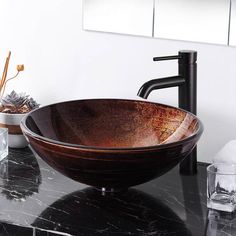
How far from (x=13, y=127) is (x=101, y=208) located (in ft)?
1.53

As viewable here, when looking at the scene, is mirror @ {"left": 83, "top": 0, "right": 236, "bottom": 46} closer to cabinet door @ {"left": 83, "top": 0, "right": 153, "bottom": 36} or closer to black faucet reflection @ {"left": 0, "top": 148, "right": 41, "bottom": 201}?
cabinet door @ {"left": 83, "top": 0, "right": 153, "bottom": 36}

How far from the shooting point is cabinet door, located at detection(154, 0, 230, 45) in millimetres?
1741

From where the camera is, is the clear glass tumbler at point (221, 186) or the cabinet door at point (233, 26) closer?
the clear glass tumbler at point (221, 186)

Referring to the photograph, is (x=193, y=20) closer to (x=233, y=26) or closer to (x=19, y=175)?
(x=233, y=26)

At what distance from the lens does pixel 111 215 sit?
1501mm

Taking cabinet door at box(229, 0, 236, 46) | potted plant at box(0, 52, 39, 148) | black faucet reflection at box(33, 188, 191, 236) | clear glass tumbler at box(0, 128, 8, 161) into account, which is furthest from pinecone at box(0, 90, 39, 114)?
cabinet door at box(229, 0, 236, 46)

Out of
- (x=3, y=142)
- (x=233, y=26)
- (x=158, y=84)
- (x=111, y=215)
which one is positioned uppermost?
(x=233, y=26)

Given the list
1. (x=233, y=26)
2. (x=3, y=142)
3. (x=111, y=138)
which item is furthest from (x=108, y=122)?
(x=233, y=26)

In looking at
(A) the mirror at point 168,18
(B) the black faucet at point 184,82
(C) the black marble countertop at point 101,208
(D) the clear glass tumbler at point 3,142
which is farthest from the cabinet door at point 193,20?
(D) the clear glass tumbler at point 3,142

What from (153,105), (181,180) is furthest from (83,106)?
(181,180)

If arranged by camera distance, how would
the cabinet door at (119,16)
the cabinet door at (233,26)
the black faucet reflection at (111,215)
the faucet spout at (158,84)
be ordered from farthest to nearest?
the cabinet door at (119,16) < the cabinet door at (233,26) < the faucet spout at (158,84) < the black faucet reflection at (111,215)

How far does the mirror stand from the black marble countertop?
373 millimetres

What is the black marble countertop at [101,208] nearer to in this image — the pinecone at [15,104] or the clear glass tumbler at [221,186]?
the clear glass tumbler at [221,186]

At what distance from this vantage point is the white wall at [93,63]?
179cm
